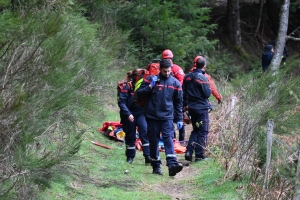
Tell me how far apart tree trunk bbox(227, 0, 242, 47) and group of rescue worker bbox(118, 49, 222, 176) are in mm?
14764

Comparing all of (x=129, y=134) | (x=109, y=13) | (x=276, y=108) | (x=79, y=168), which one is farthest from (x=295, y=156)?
(x=109, y=13)

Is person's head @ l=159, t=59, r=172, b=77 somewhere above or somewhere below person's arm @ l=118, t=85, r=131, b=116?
above

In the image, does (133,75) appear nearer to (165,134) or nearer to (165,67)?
(165,67)

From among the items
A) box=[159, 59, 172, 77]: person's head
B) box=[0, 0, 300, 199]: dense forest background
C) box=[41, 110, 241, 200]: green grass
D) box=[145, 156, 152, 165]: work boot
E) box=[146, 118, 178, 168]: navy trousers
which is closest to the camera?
box=[0, 0, 300, 199]: dense forest background

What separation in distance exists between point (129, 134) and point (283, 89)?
109 inches

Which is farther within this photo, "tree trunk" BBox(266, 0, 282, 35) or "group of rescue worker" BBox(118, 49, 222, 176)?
"tree trunk" BBox(266, 0, 282, 35)

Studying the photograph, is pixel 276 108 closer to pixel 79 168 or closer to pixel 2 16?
pixel 79 168

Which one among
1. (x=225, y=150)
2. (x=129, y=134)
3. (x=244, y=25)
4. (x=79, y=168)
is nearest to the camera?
(x=79, y=168)

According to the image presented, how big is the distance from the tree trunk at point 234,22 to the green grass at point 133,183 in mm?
15468

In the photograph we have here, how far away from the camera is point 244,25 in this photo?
89.8ft

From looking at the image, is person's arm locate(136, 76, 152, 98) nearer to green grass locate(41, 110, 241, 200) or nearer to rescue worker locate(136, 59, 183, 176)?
rescue worker locate(136, 59, 183, 176)

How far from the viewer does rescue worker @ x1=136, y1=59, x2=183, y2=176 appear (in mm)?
8742

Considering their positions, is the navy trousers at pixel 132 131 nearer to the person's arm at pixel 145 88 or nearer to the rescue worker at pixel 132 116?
the rescue worker at pixel 132 116

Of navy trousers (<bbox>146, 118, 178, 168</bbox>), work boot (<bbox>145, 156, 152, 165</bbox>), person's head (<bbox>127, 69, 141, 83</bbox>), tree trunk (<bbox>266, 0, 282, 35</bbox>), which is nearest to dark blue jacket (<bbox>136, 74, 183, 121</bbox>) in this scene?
navy trousers (<bbox>146, 118, 178, 168</bbox>)
